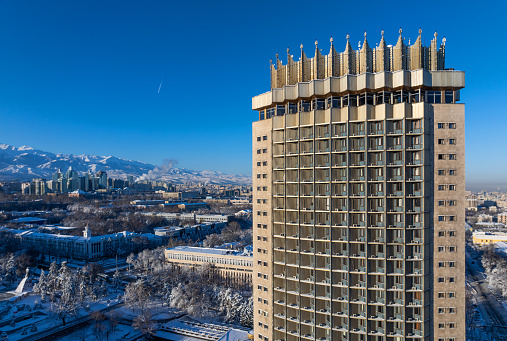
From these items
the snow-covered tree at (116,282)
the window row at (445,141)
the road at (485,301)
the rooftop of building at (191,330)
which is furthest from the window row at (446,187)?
the snow-covered tree at (116,282)

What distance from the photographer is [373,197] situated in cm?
2245

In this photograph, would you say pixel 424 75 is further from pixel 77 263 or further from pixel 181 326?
pixel 77 263

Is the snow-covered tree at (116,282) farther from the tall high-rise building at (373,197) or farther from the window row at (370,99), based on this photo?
the window row at (370,99)

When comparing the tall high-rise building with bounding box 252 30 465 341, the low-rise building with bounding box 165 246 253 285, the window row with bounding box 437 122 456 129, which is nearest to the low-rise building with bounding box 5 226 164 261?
the low-rise building with bounding box 165 246 253 285

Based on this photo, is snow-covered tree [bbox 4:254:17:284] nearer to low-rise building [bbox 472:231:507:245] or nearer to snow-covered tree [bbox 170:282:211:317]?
snow-covered tree [bbox 170:282:211:317]

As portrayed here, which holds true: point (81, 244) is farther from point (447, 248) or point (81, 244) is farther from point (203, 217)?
point (447, 248)

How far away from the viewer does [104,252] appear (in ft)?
342

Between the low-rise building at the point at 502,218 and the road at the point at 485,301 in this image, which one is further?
the low-rise building at the point at 502,218

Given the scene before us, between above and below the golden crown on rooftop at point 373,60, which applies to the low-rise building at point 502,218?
below

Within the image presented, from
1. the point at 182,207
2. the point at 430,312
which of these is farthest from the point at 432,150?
the point at 182,207

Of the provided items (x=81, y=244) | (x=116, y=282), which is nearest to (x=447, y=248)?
(x=116, y=282)

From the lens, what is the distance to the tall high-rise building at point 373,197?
21.9m

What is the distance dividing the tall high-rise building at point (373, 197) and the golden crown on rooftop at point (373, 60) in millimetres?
75

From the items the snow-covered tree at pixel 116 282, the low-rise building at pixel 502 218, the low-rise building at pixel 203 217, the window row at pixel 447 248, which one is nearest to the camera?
the window row at pixel 447 248
